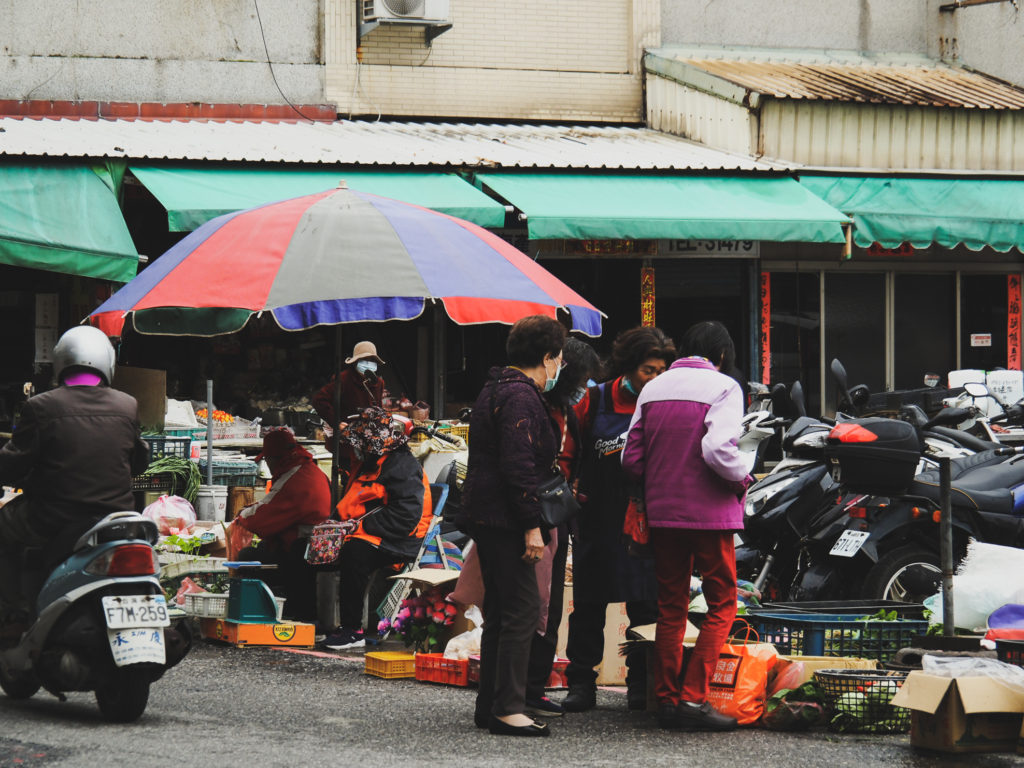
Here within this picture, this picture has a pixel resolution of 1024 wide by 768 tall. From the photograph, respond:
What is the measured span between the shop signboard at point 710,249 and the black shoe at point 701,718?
32.6 feet

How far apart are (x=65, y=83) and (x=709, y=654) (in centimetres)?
1152

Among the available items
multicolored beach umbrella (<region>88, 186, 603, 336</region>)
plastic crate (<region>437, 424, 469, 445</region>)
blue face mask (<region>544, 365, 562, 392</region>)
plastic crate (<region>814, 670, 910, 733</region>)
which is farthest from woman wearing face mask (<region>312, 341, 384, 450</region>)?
plastic crate (<region>814, 670, 910, 733</region>)

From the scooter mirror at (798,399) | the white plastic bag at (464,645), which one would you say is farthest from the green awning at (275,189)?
the white plastic bag at (464,645)

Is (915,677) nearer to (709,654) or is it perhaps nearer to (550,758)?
(709,654)

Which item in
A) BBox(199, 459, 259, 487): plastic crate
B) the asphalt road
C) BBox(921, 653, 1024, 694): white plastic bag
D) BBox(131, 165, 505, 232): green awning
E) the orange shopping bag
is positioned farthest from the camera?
BBox(131, 165, 505, 232): green awning

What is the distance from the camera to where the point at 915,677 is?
6.54 metres

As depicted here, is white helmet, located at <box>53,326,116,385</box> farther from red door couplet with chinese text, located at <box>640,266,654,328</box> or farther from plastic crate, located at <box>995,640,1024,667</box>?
red door couplet with chinese text, located at <box>640,266,654,328</box>

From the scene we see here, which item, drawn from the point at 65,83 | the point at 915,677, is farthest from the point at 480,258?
the point at 65,83

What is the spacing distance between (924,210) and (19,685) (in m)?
11.4

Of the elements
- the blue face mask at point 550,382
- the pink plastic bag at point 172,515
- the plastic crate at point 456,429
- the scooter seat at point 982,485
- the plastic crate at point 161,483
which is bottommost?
the pink plastic bag at point 172,515

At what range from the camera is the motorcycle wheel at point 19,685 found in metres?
7.14

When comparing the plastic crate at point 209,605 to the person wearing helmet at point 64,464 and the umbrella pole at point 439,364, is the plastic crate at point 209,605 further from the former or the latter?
the umbrella pole at point 439,364

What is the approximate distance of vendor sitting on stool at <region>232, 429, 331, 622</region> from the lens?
9.82 metres

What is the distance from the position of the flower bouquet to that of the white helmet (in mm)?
2281
